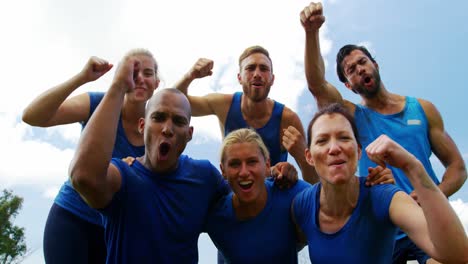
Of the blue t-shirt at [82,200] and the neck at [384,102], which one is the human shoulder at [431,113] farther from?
the blue t-shirt at [82,200]

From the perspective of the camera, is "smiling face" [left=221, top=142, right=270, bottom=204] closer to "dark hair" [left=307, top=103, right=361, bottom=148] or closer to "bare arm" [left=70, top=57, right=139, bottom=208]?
"dark hair" [left=307, top=103, right=361, bottom=148]

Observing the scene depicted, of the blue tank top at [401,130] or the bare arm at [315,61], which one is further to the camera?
the blue tank top at [401,130]

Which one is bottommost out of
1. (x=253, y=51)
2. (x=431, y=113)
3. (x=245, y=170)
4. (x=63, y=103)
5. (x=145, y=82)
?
(x=245, y=170)

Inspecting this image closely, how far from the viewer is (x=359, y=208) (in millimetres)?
3564

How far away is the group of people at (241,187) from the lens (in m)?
3.15

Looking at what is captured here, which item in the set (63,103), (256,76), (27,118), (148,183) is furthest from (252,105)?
(27,118)

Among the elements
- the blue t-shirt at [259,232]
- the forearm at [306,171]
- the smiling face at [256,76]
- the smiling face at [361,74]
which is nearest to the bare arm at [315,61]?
the smiling face at [361,74]

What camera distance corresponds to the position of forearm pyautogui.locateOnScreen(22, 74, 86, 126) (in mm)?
4136

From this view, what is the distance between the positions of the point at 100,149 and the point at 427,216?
244cm

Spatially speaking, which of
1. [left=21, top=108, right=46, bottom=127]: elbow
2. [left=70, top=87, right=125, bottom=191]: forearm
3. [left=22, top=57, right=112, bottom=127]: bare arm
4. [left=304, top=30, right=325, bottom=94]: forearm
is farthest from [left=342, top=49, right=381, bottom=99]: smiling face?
[left=21, top=108, right=46, bottom=127]: elbow

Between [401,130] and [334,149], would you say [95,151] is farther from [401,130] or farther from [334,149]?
[401,130]

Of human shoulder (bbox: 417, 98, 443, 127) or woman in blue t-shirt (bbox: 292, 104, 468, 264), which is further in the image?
human shoulder (bbox: 417, 98, 443, 127)

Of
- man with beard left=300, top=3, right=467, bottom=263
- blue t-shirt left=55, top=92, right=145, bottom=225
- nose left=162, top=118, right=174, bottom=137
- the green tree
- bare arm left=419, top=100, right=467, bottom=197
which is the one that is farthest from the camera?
the green tree

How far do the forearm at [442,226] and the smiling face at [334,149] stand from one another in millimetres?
754
